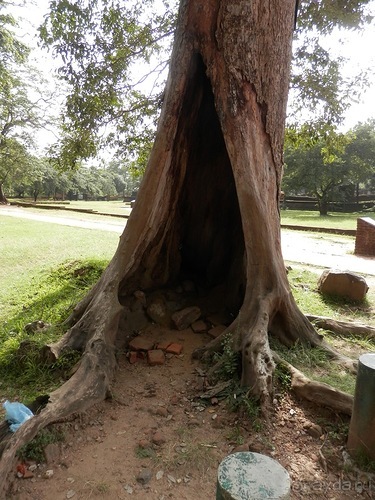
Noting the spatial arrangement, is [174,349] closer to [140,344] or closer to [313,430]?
[140,344]

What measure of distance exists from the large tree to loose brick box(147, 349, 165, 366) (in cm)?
41

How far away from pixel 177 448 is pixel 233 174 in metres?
2.79

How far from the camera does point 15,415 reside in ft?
8.83

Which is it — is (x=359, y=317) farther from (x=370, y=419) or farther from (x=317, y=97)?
(x=317, y=97)

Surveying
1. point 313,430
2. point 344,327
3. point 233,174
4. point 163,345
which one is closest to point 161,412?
point 163,345

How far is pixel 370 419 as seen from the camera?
243 centimetres

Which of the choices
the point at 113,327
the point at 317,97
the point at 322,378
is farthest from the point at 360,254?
the point at 113,327

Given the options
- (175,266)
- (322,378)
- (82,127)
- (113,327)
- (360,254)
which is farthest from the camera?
(360,254)

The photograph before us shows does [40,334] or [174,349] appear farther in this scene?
[40,334]

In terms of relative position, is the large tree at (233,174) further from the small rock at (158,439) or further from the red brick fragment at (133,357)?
the small rock at (158,439)

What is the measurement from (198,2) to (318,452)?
4418 mm

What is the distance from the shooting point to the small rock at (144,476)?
2426 mm

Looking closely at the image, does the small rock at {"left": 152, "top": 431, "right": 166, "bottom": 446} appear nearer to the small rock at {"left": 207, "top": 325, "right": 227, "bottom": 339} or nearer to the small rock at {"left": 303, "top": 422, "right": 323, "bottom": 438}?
the small rock at {"left": 303, "top": 422, "right": 323, "bottom": 438}

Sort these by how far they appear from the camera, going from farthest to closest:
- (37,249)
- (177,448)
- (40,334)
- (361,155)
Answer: (361,155) < (37,249) < (40,334) < (177,448)
